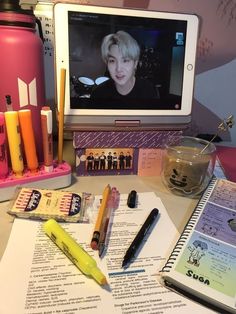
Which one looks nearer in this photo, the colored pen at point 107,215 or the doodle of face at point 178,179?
the colored pen at point 107,215

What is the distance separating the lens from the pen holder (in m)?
0.51

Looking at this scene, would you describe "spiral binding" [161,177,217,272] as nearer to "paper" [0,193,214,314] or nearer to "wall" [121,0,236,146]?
"paper" [0,193,214,314]

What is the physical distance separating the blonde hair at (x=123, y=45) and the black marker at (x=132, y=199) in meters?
0.24

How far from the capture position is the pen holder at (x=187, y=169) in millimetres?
510

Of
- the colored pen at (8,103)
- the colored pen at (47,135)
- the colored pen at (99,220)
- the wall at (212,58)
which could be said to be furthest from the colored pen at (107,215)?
the wall at (212,58)

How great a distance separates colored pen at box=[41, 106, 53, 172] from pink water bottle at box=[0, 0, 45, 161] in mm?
50

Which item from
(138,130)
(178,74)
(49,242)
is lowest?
(49,242)

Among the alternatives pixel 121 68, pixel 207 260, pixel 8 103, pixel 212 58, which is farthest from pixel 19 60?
pixel 212 58

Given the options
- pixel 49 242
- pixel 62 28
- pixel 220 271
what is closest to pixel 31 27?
pixel 62 28

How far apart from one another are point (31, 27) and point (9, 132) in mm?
185

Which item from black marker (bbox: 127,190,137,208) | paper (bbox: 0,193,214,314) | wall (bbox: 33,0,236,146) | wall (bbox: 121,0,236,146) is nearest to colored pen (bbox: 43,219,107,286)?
paper (bbox: 0,193,214,314)

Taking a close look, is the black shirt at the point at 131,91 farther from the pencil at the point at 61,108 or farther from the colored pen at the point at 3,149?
the colored pen at the point at 3,149

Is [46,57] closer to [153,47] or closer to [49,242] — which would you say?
[153,47]

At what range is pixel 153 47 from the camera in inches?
21.9
